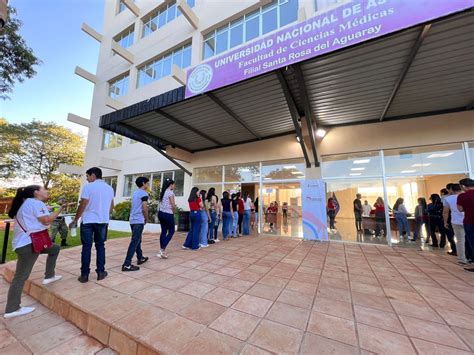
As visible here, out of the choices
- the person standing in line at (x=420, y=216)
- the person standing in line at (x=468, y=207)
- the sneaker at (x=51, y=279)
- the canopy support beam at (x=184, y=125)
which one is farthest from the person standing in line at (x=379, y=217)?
the sneaker at (x=51, y=279)

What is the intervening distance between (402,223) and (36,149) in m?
29.0

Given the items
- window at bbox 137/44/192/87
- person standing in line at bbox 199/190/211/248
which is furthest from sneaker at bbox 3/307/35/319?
window at bbox 137/44/192/87

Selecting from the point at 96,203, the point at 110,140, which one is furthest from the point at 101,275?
the point at 110,140

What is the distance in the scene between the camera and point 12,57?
853 cm

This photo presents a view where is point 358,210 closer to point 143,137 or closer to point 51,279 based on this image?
point 51,279

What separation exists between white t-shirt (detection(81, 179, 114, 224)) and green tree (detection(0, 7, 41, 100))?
34.2ft

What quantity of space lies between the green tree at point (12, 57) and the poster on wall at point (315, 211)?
510 inches

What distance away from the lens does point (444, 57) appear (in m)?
3.70

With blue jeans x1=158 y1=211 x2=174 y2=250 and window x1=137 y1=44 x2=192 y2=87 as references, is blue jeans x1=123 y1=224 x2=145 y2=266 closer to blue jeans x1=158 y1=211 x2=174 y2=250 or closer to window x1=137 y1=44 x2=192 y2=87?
blue jeans x1=158 y1=211 x2=174 y2=250

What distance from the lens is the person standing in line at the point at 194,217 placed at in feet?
15.2

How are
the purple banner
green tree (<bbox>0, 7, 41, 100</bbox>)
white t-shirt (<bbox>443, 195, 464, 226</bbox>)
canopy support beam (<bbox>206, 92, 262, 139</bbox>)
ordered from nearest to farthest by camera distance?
the purple banner → white t-shirt (<bbox>443, 195, 464, 226</bbox>) → canopy support beam (<bbox>206, 92, 262, 139</bbox>) → green tree (<bbox>0, 7, 41, 100</bbox>)

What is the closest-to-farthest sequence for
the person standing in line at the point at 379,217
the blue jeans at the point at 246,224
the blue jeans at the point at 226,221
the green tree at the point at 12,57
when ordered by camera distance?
the person standing in line at the point at 379,217
the blue jeans at the point at 226,221
the blue jeans at the point at 246,224
the green tree at the point at 12,57

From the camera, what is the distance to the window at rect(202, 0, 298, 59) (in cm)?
778

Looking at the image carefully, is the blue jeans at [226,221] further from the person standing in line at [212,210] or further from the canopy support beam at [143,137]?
the canopy support beam at [143,137]
